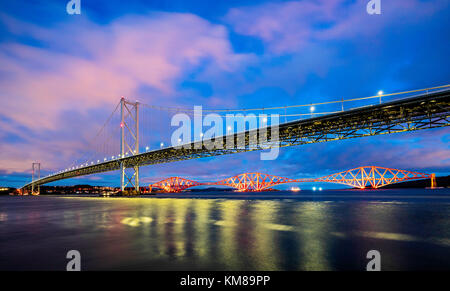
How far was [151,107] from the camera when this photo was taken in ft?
258

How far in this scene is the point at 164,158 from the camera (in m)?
61.8

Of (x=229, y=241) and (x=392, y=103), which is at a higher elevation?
(x=392, y=103)

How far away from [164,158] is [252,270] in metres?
58.8

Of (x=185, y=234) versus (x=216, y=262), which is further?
(x=185, y=234)
